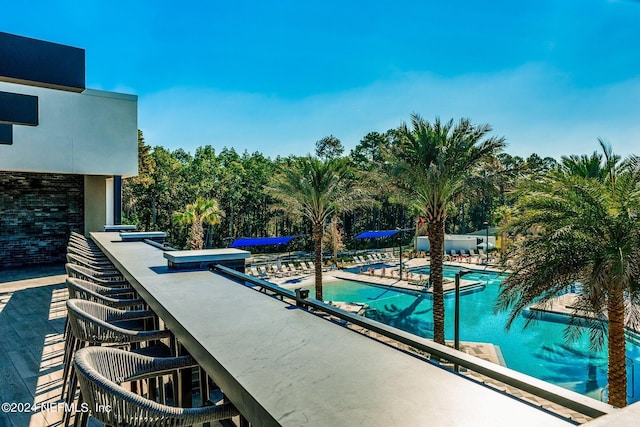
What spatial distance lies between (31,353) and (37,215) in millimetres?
8638

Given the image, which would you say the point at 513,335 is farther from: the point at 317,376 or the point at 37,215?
the point at 37,215

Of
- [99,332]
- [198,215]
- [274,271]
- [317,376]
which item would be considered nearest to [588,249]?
[317,376]

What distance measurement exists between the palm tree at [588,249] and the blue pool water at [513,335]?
7.00ft

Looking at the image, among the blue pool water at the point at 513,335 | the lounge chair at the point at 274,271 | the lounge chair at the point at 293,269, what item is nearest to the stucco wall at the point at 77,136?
the blue pool water at the point at 513,335

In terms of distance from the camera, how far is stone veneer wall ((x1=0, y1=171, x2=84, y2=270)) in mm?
10773

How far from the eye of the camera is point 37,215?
11.2 meters

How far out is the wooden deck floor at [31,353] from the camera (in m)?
2.98

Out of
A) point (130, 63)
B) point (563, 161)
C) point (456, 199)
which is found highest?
point (130, 63)

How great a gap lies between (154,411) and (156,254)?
4.17 meters

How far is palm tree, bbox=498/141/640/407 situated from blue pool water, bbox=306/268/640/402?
84.0 inches

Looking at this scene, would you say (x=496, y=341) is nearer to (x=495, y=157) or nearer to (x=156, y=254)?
(x=495, y=157)

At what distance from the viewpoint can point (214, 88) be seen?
21.8 metres

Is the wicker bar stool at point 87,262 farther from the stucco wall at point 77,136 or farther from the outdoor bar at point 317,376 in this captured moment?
the stucco wall at point 77,136

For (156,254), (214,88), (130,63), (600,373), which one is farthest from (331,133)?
(156,254)
